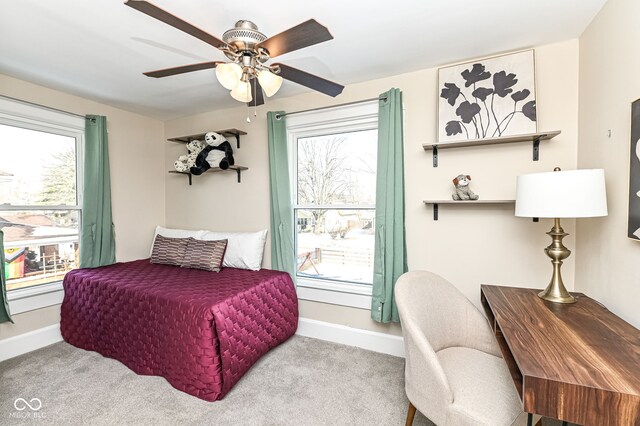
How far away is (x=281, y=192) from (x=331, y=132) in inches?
29.4

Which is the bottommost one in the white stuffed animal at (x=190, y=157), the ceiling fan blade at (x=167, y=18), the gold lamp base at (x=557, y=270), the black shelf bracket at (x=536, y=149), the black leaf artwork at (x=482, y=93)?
the gold lamp base at (x=557, y=270)

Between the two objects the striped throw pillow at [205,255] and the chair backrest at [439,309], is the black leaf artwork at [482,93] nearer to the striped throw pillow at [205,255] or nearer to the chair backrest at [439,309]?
the chair backrest at [439,309]

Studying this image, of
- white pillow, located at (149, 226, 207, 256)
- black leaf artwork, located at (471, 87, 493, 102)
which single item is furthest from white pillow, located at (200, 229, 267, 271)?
black leaf artwork, located at (471, 87, 493, 102)

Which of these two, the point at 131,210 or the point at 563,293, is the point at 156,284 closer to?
the point at 131,210

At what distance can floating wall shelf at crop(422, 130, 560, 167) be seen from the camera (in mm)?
1965

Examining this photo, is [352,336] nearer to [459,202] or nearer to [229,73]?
[459,202]

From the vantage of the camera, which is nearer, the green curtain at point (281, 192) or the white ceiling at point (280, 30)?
the white ceiling at point (280, 30)

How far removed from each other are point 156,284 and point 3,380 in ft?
3.92

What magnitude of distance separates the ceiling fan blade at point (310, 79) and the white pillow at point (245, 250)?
66.4 inches

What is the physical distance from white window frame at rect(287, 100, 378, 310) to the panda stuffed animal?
69 centimetres

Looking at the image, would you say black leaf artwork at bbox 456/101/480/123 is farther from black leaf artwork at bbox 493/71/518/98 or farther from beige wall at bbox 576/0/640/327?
beige wall at bbox 576/0/640/327

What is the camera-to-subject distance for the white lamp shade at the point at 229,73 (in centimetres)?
142

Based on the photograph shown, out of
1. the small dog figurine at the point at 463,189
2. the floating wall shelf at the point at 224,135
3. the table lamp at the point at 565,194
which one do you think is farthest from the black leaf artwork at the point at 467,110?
the floating wall shelf at the point at 224,135

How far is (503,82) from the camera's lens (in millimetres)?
2111
